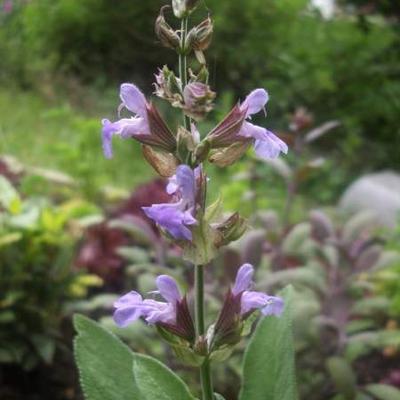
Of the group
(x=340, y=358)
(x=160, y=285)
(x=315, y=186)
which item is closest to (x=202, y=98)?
(x=160, y=285)

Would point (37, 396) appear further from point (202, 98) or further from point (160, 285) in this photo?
point (202, 98)

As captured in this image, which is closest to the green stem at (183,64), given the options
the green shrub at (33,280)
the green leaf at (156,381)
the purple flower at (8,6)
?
the green leaf at (156,381)

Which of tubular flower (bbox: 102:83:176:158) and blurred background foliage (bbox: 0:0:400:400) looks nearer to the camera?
tubular flower (bbox: 102:83:176:158)

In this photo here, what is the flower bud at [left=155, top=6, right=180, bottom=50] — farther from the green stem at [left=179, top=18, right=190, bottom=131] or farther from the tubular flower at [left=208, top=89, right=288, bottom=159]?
the tubular flower at [left=208, top=89, right=288, bottom=159]

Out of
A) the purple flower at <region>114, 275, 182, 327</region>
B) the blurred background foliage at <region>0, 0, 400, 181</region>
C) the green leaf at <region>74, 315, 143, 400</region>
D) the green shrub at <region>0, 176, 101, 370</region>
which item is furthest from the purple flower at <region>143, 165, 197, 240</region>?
the blurred background foliage at <region>0, 0, 400, 181</region>

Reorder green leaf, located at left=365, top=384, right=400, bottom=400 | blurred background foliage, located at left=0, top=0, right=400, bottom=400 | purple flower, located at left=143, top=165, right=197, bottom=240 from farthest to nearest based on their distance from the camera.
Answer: blurred background foliage, located at left=0, top=0, right=400, bottom=400
green leaf, located at left=365, top=384, right=400, bottom=400
purple flower, located at left=143, top=165, right=197, bottom=240

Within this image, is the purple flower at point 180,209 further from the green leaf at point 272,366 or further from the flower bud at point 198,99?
the green leaf at point 272,366
